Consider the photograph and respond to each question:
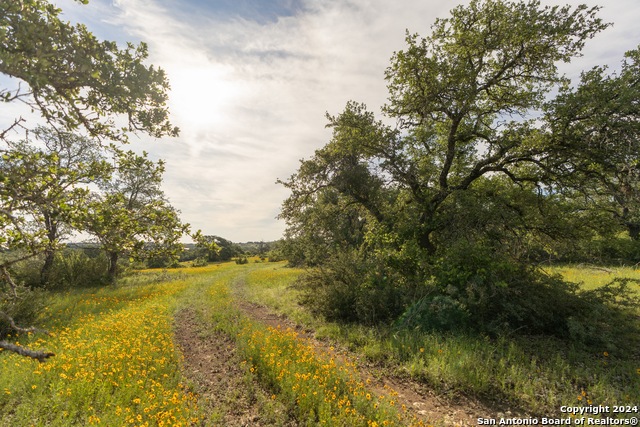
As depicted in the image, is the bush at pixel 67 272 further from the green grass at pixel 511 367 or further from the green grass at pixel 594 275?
the green grass at pixel 594 275

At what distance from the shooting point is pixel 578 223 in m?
11.7

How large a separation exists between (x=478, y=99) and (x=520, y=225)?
Answer: 6433 millimetres

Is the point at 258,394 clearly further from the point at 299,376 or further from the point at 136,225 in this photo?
the point at 136,225

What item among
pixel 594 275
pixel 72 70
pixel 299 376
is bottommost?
pixel 299 376

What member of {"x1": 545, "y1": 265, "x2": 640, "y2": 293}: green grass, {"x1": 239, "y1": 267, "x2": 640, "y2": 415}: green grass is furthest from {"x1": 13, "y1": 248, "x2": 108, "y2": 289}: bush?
{"x1": 545, "y1": 265, "x2": 640, "y2": 293}: green grass

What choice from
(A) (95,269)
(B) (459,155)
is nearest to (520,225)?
(B) (459,155)

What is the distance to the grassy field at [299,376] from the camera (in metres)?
5.16

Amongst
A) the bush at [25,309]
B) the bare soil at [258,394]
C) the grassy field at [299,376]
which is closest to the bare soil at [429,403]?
the bare soil at [258,394]

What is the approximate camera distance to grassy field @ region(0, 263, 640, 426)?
5.16 m

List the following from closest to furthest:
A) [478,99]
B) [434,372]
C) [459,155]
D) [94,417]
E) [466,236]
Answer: [94,417] < [434,372] < [466,236] < [478,99] < [459,155]

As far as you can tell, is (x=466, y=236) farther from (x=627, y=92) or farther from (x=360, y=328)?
(x=627, y=92)

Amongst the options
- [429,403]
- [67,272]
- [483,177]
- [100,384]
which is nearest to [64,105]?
[100,384]

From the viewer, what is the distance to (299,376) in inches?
237

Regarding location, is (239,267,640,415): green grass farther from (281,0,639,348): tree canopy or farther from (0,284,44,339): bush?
(0,284,44,339): bush
